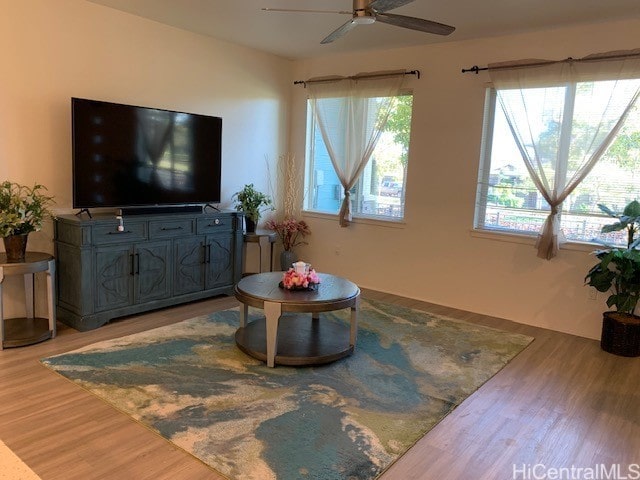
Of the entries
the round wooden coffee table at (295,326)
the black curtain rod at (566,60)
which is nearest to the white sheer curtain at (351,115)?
the black curtain rod at (566,60)

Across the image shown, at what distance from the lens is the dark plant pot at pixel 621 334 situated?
3779mm

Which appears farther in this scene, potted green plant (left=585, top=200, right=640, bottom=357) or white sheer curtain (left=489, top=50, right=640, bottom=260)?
white sheer curtain (left=489, top=50, right=640, bottom=260)

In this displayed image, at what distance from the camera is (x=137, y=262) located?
4.22 meters

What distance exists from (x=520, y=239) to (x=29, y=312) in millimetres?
4393

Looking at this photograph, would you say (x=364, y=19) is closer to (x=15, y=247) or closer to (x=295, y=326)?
(x=295, y=326)

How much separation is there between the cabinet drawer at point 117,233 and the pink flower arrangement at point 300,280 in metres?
1.49

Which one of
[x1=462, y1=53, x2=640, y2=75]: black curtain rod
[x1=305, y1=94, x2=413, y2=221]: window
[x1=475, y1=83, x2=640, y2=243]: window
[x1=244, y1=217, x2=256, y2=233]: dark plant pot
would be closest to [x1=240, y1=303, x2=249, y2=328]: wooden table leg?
[x1=244, y1=217, x2=256, y2=233]: dark plant pot

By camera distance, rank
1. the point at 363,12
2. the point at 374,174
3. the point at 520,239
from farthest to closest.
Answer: the point at 374,174, the point at 520,239, the point at 363,12

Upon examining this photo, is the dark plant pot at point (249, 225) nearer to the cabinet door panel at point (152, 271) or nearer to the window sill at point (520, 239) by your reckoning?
the cabinet door panel at point (152, 271)

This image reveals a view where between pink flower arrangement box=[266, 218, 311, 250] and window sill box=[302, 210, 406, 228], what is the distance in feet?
0.50

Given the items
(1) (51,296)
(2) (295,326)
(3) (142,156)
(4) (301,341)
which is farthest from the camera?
(3) (142,156)

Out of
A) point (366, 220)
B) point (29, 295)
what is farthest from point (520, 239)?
point (29, 295)

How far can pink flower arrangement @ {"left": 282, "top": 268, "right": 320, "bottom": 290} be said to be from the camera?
3.48 metres

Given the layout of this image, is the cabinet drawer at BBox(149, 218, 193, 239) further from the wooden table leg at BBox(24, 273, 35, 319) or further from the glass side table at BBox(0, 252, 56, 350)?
the wooden table leg at BBox(24, 273, 35, 319)
